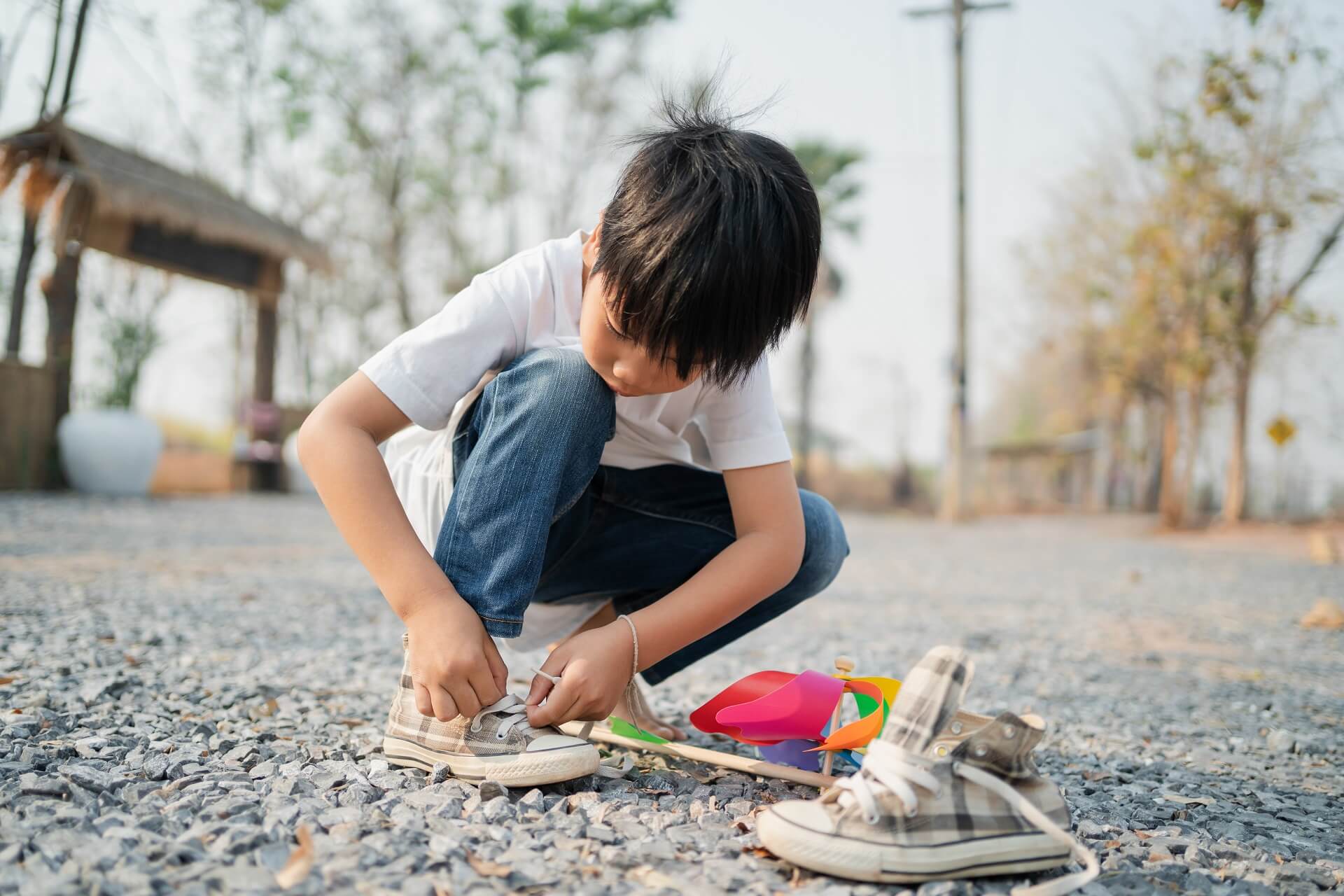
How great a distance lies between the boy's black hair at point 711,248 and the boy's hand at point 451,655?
0.40 m

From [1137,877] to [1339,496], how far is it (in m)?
15.2

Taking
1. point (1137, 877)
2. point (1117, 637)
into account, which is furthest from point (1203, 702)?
point (1137, 877)

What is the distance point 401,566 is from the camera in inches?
42.9

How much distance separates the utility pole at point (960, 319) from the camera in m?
10.3

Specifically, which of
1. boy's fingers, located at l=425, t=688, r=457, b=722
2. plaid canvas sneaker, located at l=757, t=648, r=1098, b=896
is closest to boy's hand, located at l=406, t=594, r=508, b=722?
boy's fingers, located at l=425, t=688, r=457, b=722

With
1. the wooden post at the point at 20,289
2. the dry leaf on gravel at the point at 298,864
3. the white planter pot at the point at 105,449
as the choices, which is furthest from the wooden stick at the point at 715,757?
the wooden post at the point at 20,289

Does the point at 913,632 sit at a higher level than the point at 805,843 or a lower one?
lower

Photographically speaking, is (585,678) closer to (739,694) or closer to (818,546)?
(739,694)

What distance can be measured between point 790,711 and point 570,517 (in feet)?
1.44

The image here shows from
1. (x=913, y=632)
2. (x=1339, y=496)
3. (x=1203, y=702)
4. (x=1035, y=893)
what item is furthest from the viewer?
(x=1339, y=496)

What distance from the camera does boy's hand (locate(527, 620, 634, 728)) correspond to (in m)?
1.11

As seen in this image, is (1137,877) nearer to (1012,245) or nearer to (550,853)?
(550,853)

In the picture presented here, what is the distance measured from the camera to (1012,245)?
1688 cm

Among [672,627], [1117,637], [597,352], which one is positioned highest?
[597,352]
